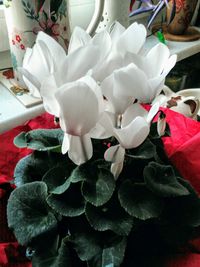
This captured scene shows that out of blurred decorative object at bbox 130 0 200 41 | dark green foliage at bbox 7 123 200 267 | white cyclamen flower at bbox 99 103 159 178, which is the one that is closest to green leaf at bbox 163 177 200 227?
dark green foliage at bbox 7 123 200 267

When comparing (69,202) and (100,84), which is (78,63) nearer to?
(100,84)

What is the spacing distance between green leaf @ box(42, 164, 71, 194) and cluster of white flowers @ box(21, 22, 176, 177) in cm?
5

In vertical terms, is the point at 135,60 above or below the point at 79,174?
above

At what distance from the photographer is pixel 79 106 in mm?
271

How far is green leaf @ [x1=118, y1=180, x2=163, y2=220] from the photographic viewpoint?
1.08ft

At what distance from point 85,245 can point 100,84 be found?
19cm

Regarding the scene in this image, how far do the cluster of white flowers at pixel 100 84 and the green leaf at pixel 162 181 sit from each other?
0.04 m

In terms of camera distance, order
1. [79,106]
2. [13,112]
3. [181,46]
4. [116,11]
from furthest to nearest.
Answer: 1. [181,46]
2. [116,11]
3. [13,112]
4. [79,106]

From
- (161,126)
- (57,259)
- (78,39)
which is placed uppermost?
(78,39)

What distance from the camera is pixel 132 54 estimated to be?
0.31 m

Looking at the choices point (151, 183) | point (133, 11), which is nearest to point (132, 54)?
point (151, 183)

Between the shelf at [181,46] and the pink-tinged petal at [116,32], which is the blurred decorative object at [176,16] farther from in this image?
the pink-tinged petal at [116,32]

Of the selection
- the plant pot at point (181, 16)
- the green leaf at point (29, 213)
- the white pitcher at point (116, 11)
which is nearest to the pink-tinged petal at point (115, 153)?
the green leaf at point (29, 213)

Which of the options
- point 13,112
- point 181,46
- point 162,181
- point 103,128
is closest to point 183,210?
point 162,181
